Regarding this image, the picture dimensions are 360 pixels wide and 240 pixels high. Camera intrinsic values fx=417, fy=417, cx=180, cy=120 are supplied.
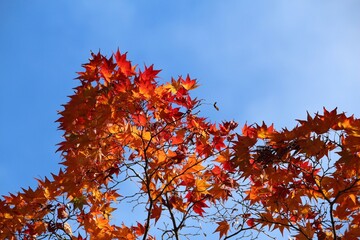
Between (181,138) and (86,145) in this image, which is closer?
(86,145)

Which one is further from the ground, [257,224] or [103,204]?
[103,204]

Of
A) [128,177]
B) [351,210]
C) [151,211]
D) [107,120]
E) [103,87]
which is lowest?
[351,210]

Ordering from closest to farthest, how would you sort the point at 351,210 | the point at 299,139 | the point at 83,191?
the point at 299,139 < the point at 351,210 < the point at 83,191

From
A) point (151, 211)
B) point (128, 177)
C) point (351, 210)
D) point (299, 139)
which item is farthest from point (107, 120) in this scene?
point (351, 210)

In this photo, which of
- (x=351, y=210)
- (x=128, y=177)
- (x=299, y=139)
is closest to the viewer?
(x=299, y=139)

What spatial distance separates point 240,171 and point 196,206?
730mm

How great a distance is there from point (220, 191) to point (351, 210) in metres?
1.26

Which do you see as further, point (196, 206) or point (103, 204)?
point (103, 204)

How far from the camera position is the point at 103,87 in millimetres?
3959

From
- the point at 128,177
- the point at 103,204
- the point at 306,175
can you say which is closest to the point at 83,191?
the point at 103,204

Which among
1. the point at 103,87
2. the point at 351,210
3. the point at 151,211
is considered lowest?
the point at 351,210

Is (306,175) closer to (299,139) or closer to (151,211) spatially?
(299,139)

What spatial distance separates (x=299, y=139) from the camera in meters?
3.65

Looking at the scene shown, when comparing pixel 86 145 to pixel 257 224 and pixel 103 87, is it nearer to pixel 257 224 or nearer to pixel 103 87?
pixel 103 87
